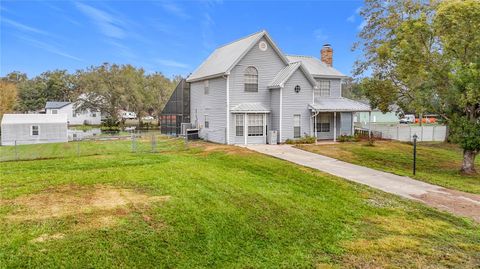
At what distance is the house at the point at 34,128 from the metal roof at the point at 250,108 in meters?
Result: 18.7

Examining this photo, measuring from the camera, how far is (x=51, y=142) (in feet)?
98.7

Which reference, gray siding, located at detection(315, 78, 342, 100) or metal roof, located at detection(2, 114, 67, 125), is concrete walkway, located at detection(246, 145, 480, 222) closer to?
gray siding, located at detection(315, 78, 342, 100)

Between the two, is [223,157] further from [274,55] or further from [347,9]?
[347,9]

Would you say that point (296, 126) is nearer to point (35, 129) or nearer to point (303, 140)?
point (303, 140)

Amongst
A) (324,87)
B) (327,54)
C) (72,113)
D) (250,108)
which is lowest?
(250,108)

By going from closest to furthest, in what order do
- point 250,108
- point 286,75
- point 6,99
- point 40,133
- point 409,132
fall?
1. point 250,108
2. point 286,75
3. point 409,132
4. point 40,133
5. point 6,99

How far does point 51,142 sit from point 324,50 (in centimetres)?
2594

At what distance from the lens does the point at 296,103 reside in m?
22.6

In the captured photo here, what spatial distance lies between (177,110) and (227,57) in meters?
7.89

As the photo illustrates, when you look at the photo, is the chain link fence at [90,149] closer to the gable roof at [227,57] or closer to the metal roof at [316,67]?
the gable roof at [227,57]

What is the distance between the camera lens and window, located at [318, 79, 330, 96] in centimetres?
2583

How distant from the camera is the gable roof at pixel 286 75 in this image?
2167 cm

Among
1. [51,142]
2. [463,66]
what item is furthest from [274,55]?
[51,142]

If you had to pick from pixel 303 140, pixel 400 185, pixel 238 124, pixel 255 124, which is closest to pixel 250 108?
pixel 255 124
